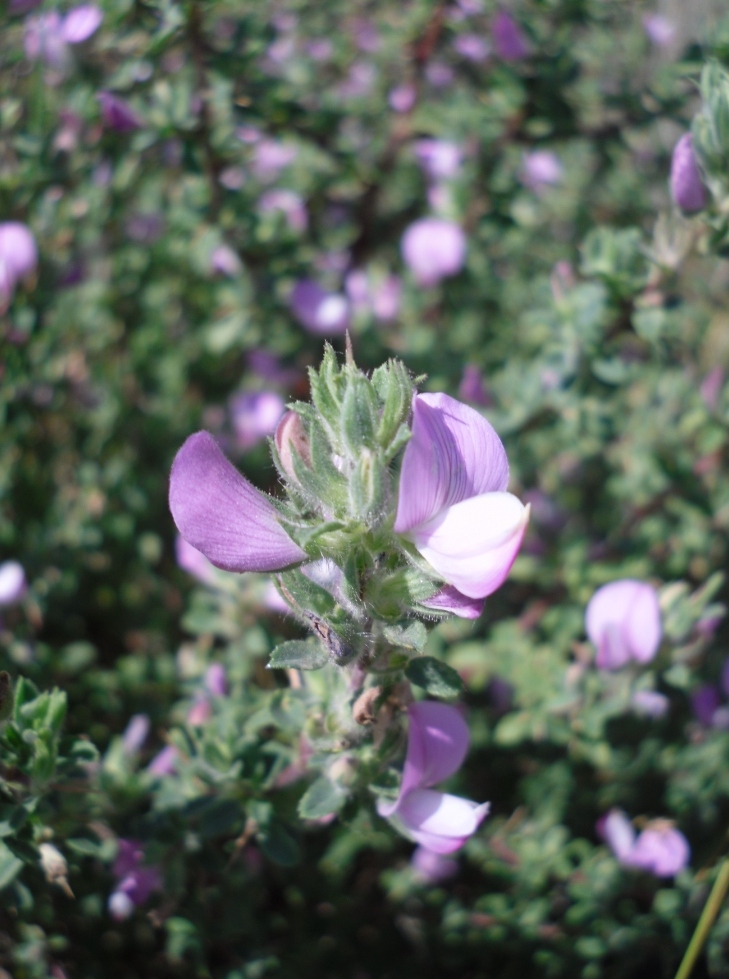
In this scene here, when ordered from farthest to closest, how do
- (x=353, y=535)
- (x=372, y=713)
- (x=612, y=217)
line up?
1. (x=612, y=217)
2. (x=372, y=713)
3. (x=353, y=535)

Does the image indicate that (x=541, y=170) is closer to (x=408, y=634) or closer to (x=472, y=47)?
(x=472, y=47)

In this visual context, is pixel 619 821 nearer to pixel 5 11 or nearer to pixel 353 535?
pixel 353 535

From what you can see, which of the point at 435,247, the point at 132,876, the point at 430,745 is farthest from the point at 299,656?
the point at 435,247

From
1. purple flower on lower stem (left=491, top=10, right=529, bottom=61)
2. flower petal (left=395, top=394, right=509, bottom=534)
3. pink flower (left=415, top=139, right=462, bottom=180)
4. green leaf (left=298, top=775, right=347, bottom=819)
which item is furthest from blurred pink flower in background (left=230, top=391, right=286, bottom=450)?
flower petal (left=395, top=394, right=509, bottom=534)

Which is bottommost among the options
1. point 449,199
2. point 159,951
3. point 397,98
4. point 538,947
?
point 538,947

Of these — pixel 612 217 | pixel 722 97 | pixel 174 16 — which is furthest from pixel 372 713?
pixel 612 217

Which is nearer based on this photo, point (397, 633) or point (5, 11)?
point (397, 633)

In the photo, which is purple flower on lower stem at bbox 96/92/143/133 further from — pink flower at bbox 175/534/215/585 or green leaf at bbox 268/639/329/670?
green leaf at bbox 268/639/329/670

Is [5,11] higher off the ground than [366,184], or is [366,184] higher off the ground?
[5,11]
